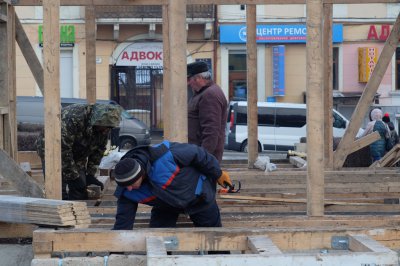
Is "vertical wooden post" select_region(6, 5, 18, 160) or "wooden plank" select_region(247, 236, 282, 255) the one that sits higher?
"vertical wooden post" select_region(6, 5, 18, 160)

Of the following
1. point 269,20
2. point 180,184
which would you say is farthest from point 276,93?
point 180,184

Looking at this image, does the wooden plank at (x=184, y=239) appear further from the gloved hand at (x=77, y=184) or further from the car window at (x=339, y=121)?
the car window at (x=339, y=121)

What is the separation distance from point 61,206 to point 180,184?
3.06ft

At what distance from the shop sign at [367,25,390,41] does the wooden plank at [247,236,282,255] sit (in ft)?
90.3

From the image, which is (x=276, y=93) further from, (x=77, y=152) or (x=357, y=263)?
(x=357, y=263)

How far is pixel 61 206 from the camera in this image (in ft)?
21.9

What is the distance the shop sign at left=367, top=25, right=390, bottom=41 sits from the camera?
3269cm

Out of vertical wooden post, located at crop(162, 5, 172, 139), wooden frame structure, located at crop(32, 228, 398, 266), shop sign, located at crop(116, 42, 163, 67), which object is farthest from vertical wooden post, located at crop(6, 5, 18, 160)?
shop sign, located at crop(116, 42, 163, 67)

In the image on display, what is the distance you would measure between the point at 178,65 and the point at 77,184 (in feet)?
6.68

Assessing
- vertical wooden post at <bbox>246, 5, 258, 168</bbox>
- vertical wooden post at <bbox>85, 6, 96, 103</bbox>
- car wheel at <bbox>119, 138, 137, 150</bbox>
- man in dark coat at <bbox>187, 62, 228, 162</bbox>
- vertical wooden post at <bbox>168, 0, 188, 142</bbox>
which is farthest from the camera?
car wheel at <bbox>119, 138, 137, 150</bbox>

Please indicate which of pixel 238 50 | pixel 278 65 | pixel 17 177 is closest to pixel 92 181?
pixel 17 177

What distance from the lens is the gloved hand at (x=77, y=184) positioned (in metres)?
8.68

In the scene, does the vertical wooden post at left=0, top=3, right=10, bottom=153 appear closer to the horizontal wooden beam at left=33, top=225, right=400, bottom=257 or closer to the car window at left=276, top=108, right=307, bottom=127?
the horizontal wooden beam at left=33, top=225, right=400, bottom=257

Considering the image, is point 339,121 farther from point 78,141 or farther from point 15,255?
point 15,255
